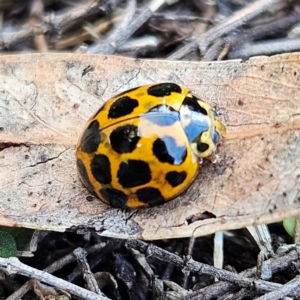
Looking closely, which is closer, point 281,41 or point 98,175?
point 98,175

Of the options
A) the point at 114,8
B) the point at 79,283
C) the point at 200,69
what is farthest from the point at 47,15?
the point at 79,283

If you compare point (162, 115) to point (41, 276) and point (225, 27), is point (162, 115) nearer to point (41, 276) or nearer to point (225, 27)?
point (41, 276)

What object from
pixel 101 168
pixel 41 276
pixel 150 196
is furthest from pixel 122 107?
pixel 41 276

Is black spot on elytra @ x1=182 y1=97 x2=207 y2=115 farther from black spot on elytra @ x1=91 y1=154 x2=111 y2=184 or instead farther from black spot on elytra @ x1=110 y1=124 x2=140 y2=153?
black spot on elytra @ x1=91 y1=154 x2=111 y2=184

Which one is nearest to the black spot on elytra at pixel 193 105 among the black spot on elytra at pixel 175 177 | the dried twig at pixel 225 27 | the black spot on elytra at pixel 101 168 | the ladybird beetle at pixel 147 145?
the ladybird beetle at pixel 147 145

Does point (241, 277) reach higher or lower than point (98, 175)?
lower

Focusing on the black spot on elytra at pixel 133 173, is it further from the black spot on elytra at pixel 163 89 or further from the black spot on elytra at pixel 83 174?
the black spot on elytra at pixel 163 89

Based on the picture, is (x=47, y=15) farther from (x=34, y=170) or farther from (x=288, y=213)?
(x=288, y=213)

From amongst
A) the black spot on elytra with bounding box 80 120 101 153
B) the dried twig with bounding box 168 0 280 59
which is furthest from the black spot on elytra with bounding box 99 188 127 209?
the dried twig with bounding box 168 0 280 59
